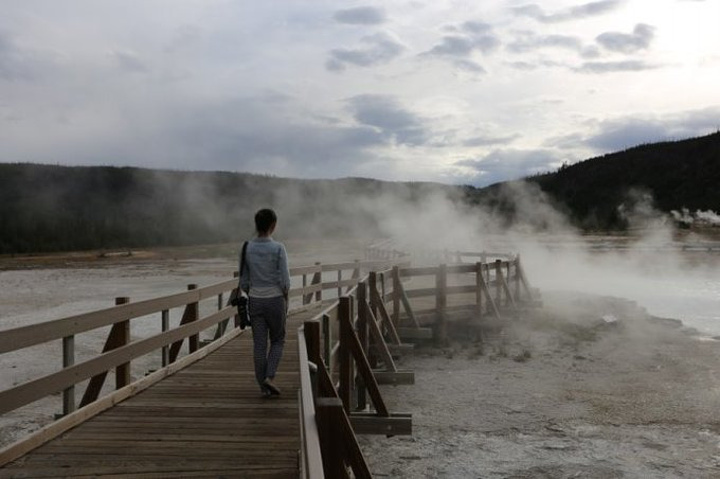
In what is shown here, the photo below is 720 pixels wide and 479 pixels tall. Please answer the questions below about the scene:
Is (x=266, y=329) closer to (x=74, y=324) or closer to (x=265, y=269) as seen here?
(x=265, y=269)

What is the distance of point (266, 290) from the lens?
18.4 feet

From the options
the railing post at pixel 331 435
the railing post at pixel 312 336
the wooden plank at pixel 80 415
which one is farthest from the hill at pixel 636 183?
the railing post at pixel 331 435

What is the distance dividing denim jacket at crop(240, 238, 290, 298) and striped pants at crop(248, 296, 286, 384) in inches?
3.0

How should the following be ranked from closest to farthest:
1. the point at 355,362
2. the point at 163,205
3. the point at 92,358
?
1. the point at 92,358
2. the point at 355,362
3. the point at 163,205

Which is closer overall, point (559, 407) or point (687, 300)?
point (559, 407)

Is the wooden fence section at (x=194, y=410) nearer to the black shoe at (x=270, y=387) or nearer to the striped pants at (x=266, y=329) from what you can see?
the black shoe at (x=270, y=387)

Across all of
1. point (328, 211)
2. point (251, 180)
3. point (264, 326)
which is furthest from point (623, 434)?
point (251, 180)

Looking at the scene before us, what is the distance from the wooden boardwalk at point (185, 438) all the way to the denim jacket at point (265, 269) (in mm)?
909

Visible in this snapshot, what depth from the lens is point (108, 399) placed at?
5.35 m

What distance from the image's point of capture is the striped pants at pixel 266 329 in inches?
222

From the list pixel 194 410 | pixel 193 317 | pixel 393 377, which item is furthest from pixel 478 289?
pixel 194 410

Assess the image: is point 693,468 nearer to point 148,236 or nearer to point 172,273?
point 172,273

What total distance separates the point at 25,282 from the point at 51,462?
27042 mm

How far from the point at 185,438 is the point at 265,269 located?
61.0 inches
